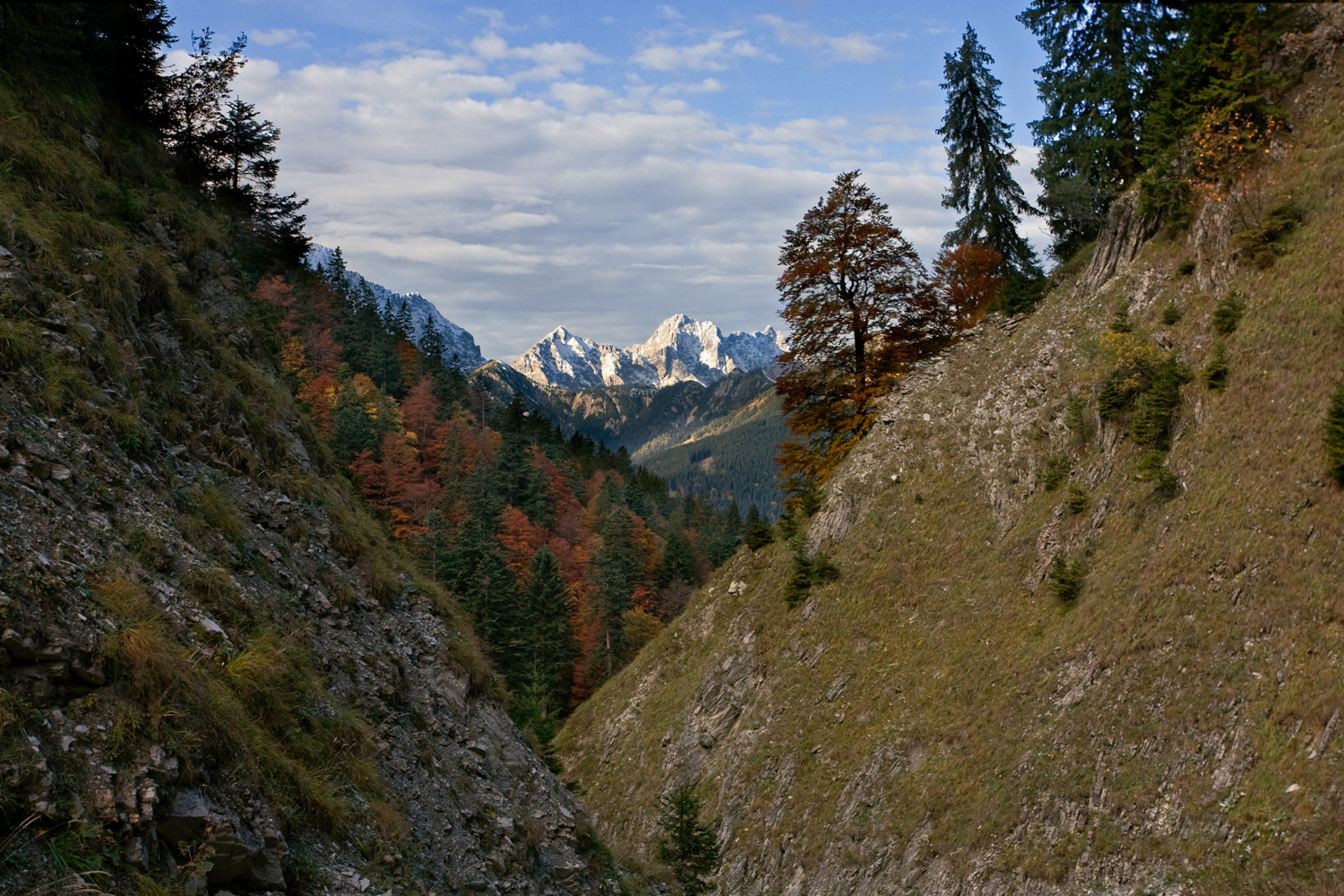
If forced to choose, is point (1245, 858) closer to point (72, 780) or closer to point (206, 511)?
point (72, 780)

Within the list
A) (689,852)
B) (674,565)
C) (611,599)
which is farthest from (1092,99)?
(674,565)

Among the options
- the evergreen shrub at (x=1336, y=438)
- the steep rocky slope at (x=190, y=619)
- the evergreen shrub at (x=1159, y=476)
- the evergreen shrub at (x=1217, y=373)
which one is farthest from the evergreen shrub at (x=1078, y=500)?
the steep rocky slope at (x=190, y=619)

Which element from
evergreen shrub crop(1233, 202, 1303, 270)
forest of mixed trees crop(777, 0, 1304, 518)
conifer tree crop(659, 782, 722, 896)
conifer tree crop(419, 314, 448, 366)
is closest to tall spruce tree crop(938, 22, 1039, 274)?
forest of mixed trees crop(777, 0, 1304, 518)

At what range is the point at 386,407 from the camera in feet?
192

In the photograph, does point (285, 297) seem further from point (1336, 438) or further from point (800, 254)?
point (1336, 438)

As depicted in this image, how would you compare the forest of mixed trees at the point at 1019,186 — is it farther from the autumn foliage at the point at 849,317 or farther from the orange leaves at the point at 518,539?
the orange leaves at the point at 518,539

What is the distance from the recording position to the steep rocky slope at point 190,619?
600cm

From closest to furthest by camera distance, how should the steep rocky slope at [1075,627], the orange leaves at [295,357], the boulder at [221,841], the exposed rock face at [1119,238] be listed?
1. the boulder at [221,841]
2. the steep rocky slope at [1075,627]
3. the exposed rock face at [1119,238]
4. the orange leaves at [295,357]

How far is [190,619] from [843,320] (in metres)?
24.9

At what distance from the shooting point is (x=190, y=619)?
325 inches

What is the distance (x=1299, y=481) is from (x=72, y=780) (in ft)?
61.5

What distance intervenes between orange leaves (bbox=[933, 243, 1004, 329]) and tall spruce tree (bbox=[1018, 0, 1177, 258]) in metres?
3.21

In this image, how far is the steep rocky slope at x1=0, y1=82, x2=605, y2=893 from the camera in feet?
19.7

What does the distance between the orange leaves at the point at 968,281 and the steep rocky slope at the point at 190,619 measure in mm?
23224
